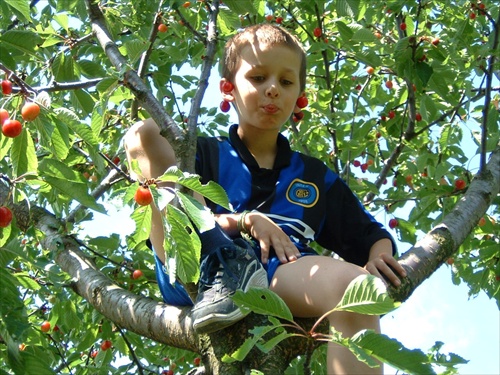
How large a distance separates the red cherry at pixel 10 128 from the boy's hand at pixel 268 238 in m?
0.69

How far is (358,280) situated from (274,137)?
1181mm

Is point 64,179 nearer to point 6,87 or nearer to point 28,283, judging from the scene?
point 6,87

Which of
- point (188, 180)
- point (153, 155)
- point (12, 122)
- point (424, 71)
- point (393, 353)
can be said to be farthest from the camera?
point (424, 71)

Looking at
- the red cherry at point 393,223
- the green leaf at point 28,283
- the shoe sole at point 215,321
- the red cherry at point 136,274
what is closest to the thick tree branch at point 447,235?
the shoe sole at point 215,321

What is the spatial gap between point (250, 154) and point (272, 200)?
0.65ft

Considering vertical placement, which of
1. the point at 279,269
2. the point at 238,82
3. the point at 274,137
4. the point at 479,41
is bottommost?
the point at 279,269

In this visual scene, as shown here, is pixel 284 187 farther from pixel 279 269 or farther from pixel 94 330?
pixel 94 330

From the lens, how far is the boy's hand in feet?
6.53

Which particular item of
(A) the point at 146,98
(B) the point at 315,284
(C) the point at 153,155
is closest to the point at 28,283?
(C) the point at 153,155

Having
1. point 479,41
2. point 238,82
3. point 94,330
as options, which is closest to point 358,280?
point 238,82

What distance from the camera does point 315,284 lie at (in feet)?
5.88

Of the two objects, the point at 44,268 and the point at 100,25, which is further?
the point at 100,25

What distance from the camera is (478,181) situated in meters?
Result: 2.58

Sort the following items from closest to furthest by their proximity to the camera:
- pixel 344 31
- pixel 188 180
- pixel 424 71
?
pixel 188 180 → pixel 424 71 → pixel 344 31
